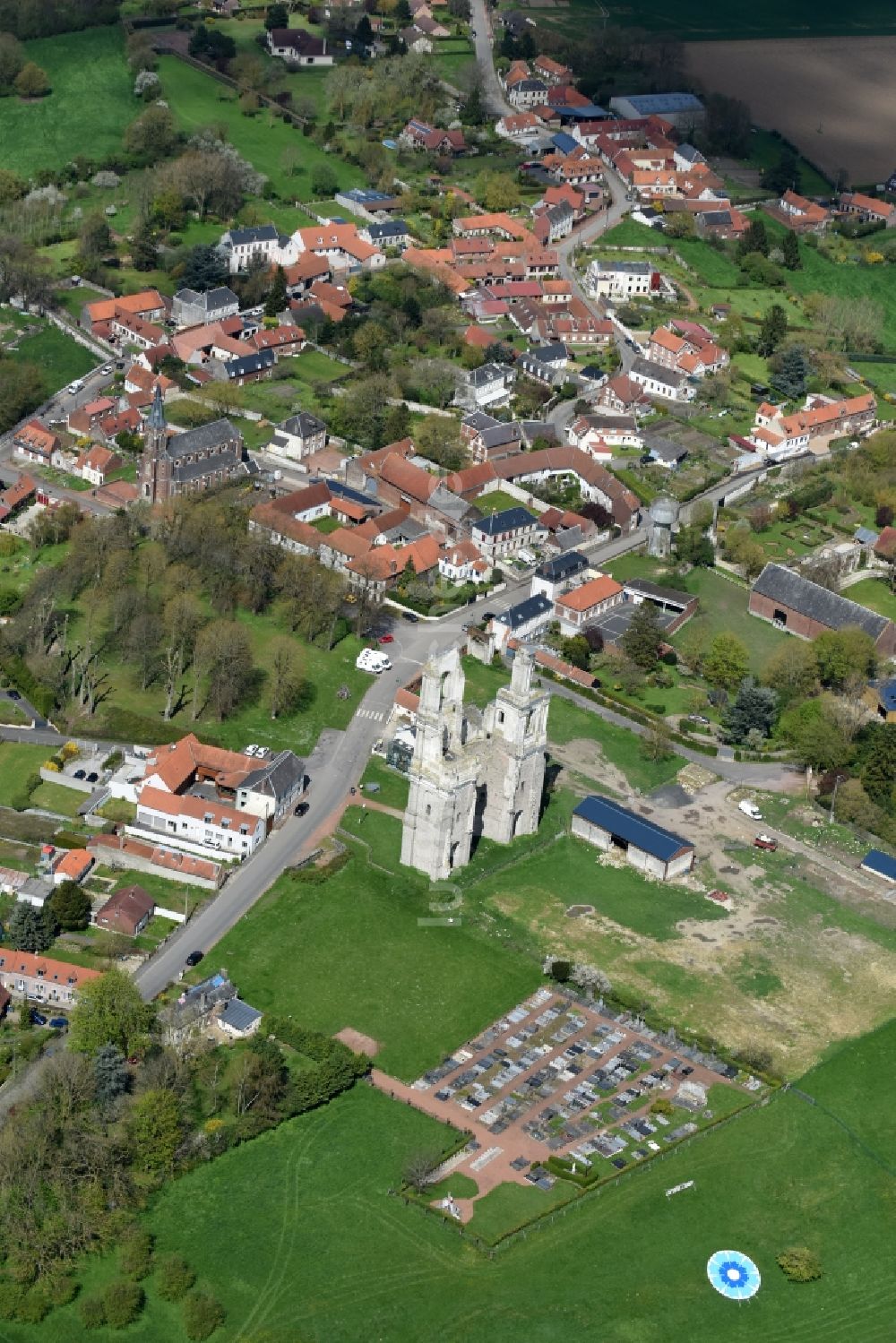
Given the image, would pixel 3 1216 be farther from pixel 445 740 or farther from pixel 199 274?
pixel 199 274

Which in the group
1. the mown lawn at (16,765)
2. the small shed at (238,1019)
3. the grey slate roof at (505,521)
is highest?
the small shed at (238,1019)

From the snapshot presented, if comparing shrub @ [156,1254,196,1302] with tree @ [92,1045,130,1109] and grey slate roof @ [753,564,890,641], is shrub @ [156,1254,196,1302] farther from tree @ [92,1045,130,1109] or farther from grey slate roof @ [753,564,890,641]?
grey slate roof @ [753,564,890,641]

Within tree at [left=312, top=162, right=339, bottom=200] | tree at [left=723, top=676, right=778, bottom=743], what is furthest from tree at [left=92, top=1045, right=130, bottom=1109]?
tree at [left=312, top=162, right=339, bottom=200]

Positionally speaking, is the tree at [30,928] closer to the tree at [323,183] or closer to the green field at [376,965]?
the green field at [376,965]

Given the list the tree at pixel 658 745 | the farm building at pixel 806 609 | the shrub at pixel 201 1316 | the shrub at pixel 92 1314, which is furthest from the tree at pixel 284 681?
the shrub at pixel 92 1314

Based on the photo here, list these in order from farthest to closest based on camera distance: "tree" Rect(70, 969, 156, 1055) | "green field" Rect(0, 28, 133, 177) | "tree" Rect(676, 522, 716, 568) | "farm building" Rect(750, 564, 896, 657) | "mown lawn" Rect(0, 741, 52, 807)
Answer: "green field" Rect(0, 28, 133, 177)
"tree" Rect(676, 522, 716, 568)
"farm building" Rect(750, 564, 896, 657)
"mown lawn" Rect(0, 741, 52, 807)
"tree" Rect(70, 969, 156, 1055)

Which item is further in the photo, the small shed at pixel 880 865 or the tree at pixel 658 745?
the tree at pixel 658 745

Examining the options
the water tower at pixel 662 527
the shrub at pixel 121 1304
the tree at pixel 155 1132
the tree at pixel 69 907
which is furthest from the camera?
the water tower at pixel 662 527
